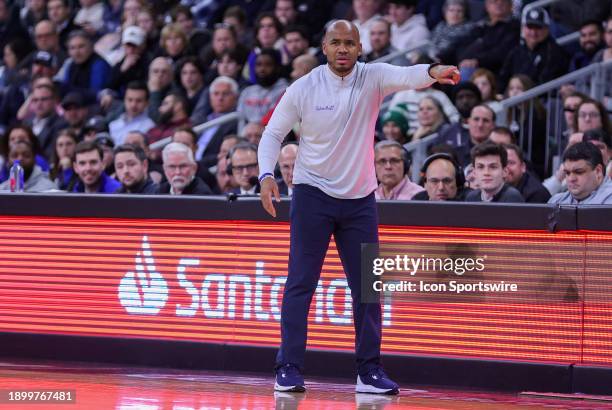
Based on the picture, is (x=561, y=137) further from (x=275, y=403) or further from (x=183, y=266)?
(x=275, y=403)

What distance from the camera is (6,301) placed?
9672 mm

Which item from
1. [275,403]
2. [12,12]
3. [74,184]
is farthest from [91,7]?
[275,403]

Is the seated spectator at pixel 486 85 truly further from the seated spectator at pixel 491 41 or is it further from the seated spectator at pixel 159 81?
the seated spectator at pixel 159 81

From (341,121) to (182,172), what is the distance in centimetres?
400

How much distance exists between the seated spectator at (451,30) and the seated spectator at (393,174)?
423 cm

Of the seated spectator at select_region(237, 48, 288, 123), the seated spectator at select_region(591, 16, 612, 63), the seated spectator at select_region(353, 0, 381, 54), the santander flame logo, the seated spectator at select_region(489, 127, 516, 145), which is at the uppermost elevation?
the seated spectator at select_region(353, 0, 381, 54)

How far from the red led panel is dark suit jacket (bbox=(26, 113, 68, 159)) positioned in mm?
6203

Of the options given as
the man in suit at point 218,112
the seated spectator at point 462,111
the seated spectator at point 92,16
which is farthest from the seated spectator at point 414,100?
the seated spectator at point 92,16

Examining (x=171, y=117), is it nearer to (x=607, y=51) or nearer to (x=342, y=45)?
(x=607, y=51)

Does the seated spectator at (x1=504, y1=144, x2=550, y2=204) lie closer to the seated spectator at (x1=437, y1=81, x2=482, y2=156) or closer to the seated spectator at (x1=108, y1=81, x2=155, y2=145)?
the seated spectator at (x1=437, y1=81, x2=482, y2=156)

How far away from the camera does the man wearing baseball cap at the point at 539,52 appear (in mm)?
13906

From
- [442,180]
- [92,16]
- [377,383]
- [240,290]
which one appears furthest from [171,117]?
[377,383]

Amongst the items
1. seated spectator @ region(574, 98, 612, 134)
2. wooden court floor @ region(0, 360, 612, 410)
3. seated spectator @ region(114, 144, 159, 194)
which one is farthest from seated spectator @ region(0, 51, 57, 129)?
wooden court floor @ region(0, 360, 612, 410)

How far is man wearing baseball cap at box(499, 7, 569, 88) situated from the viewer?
13.9 metres
